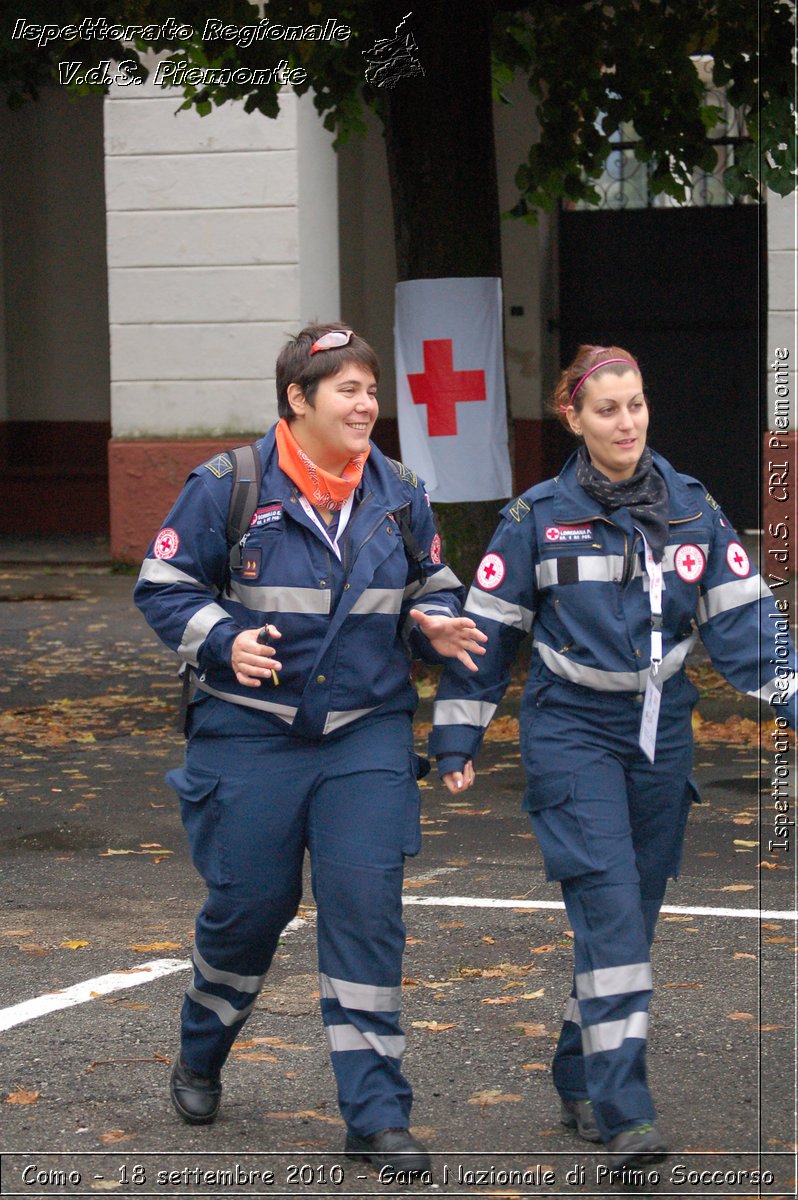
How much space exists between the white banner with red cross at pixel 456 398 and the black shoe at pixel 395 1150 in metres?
6.37

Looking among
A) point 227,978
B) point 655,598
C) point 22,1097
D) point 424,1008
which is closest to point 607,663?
point 655,598

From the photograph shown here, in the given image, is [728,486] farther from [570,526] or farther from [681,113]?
[570,526]

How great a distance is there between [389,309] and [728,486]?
12.7 feet

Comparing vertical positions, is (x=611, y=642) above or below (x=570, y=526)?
below

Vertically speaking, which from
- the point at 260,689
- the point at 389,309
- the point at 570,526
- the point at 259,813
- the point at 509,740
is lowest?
the point at 509,740

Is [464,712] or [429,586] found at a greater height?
[429,586]

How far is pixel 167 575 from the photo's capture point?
4184 mm

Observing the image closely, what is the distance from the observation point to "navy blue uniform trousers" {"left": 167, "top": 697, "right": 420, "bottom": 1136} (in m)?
4.03

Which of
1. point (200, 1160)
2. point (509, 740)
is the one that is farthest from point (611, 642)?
point (509, 740)

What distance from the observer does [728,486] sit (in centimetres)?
1809

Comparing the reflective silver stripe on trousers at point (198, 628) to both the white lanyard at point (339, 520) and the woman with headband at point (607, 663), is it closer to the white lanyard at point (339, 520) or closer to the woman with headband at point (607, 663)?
the white lanyard at point (339, 520)

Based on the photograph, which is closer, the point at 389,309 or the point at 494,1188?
the point at 494,1188

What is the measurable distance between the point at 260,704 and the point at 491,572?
2.04 ft

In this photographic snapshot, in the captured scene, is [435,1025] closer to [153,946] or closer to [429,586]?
[153,946]
